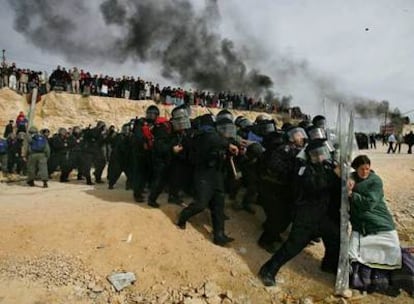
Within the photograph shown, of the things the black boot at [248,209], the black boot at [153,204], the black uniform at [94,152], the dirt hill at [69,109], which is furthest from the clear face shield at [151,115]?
the dirt hill at [69,109]

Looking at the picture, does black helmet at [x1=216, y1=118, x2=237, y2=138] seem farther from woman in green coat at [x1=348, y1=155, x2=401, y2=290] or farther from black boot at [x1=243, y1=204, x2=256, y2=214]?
woman in green coat at [x1=348, y1=155, x2=401, y2=290]

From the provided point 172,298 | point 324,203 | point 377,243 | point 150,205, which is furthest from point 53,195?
point 377,243

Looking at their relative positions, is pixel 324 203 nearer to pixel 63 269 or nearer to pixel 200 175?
pixel 200 175

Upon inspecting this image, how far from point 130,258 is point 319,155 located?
9.56 ft

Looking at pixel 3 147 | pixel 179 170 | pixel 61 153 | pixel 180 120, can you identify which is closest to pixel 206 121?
pixel 180 120

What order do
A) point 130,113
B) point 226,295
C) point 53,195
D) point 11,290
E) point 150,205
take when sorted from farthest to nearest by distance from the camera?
point 130,113
point 53,195
point 150,205
point 226,295
point 11,290

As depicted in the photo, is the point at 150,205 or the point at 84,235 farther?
the point at 150,205

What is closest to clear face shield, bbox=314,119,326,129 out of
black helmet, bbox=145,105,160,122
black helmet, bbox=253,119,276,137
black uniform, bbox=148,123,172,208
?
black helmet, bbox=253,119,276,137

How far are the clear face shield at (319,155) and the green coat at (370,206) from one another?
50cm

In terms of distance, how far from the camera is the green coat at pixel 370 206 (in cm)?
534

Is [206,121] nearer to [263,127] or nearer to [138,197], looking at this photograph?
[263,127]

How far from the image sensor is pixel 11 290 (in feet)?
16.3

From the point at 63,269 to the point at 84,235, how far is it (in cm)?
73

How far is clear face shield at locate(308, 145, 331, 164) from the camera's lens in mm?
5465
